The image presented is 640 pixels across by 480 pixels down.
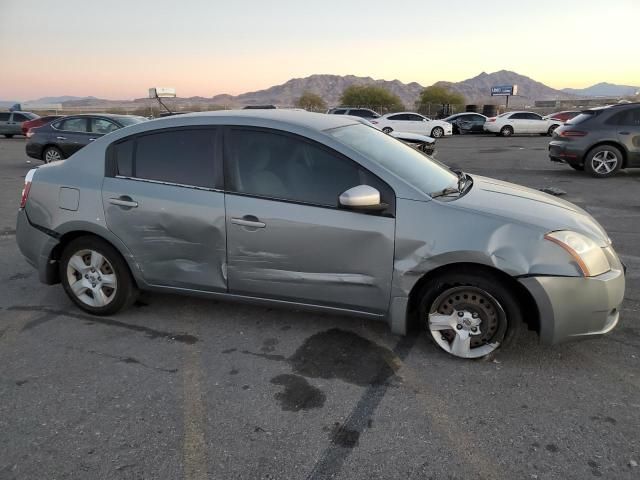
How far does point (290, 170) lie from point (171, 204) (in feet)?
3.07

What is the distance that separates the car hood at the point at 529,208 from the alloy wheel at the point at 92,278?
2750 mm

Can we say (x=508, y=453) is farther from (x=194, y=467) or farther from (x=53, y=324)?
(x=53, y=324)

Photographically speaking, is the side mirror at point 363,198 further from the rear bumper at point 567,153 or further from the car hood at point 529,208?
the rear bumper at point 567,153

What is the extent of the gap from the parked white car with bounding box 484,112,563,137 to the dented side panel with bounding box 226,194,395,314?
2680 centimetres

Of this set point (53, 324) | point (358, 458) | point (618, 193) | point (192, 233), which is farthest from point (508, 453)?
point (618, 193)

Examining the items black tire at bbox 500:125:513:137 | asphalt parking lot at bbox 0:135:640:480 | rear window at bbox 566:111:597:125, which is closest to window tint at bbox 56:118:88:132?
asphalt parking lot at bbox 0:135:640:480

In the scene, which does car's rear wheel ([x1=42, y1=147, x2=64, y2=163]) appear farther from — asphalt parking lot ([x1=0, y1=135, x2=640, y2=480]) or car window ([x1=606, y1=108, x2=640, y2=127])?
car window ([x1=606, y1=108, x2=640, y2=127])

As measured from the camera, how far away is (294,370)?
3.26m

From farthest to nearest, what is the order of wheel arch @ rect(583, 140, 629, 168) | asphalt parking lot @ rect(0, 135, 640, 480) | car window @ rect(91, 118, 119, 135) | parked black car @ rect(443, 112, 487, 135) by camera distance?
parked black car @ rect(443, 112, 487, 135), car window @ rect(91, 118, 119, 135), wheel arch @ rect(583, 140, 629, 168), asphalt parking lot @ rect(0, 135, 640, 480)

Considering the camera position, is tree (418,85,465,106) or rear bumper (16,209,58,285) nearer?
rear bumper (16,209,58,285)

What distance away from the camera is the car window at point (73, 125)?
43.0ft

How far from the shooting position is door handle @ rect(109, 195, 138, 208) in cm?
376

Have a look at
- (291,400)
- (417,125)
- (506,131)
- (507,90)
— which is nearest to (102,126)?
(291,400)

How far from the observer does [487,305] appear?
10.4 ft
